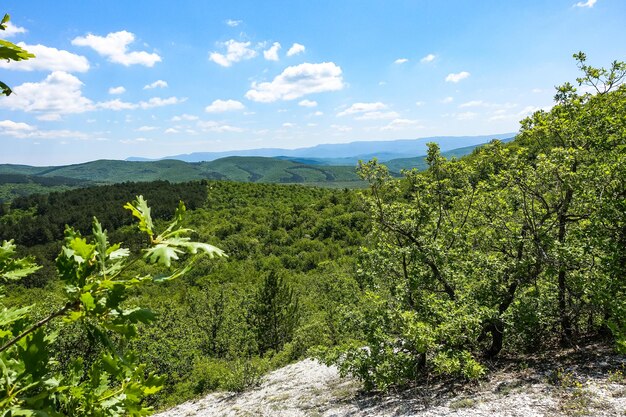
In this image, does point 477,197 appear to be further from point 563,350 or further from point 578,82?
point 563,350

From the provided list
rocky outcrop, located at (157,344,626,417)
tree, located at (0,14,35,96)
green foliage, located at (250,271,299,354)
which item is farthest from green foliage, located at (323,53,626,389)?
green foliage, located at (250,271,299,354)

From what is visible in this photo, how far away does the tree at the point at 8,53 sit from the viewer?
1.83 meters

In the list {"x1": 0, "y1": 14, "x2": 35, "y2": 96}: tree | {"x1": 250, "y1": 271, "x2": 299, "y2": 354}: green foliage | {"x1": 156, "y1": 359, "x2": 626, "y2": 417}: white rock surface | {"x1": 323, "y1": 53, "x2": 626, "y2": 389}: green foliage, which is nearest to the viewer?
{"x1": 0, "y1": 14, "x2": 35, "y2": 96}: tree

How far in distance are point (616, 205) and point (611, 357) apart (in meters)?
4.71

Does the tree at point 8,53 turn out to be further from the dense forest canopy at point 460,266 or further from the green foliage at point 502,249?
the green foliage at point 502,249

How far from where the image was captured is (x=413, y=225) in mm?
12859

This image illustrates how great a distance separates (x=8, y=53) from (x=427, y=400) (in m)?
12.8

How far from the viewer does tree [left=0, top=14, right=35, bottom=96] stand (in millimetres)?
1831

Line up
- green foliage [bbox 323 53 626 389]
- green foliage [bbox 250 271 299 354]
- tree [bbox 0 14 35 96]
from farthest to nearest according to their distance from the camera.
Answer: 1. green foliage [bbox 250 271 299 354]
2. green foliage [bbox 323 53 626 389]
3. tree [bbox 0 14 35 96]

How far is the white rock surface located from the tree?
1113 centimetres

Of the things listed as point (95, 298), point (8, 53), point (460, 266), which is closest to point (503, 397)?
point (460, 266)

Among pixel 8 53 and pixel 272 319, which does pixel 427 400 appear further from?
pixel 272 319

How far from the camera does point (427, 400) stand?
11469mm

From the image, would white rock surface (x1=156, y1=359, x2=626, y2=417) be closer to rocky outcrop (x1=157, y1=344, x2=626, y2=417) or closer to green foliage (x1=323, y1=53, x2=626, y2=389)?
rocky outcrop (x1=157, y1=344, x2=626, y2=417)
